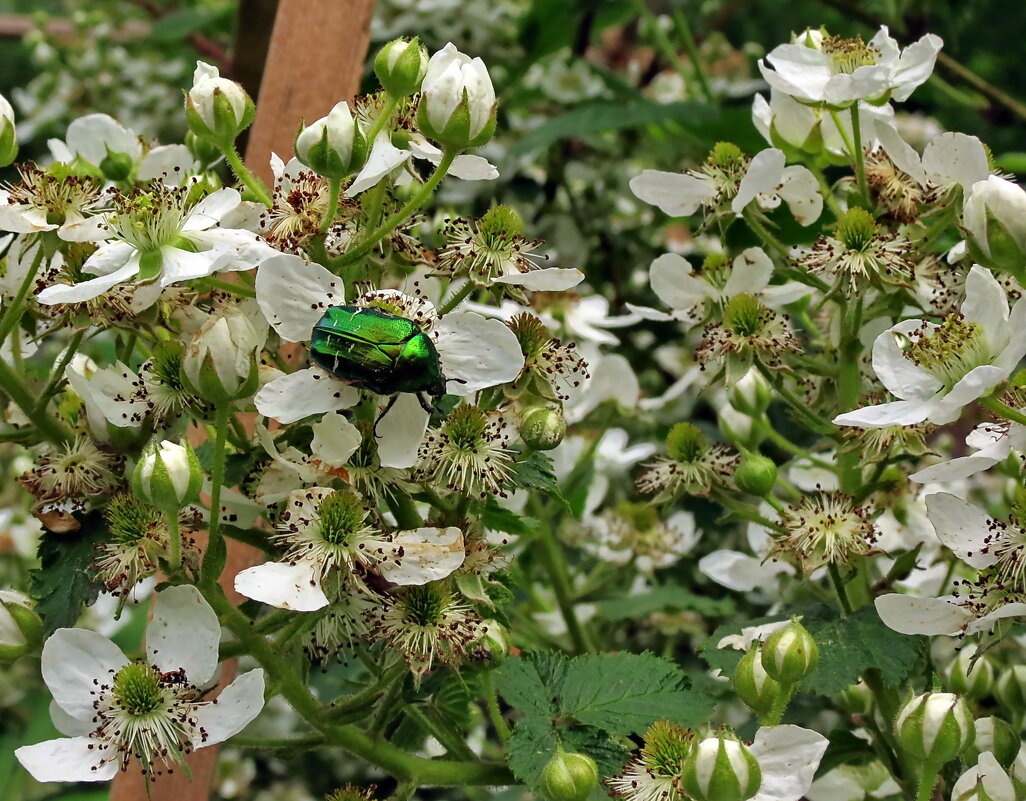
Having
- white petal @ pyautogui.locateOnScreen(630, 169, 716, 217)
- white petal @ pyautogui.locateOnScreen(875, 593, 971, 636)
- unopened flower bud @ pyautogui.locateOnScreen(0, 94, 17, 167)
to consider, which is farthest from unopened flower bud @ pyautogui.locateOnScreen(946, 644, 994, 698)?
unopened flower bud @ pyautogui.locateOnScreen(0, 94, 17, 167)

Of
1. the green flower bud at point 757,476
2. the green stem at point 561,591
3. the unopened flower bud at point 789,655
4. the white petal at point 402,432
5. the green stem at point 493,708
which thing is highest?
the white petal at point 402,432

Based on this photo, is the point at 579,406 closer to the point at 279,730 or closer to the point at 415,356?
the point at 415,356

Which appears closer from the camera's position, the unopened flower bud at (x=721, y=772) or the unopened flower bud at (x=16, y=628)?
the unopened flower bud at (x=721, y=772)

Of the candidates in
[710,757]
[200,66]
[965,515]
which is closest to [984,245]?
[965,515]

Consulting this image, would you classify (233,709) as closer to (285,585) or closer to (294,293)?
(285,585)

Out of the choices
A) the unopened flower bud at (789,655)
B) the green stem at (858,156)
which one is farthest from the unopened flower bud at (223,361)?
the green stem at (858,156)

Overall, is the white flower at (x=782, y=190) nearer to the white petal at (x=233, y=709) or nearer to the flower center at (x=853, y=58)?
the flower center at (x=853, y=58)
